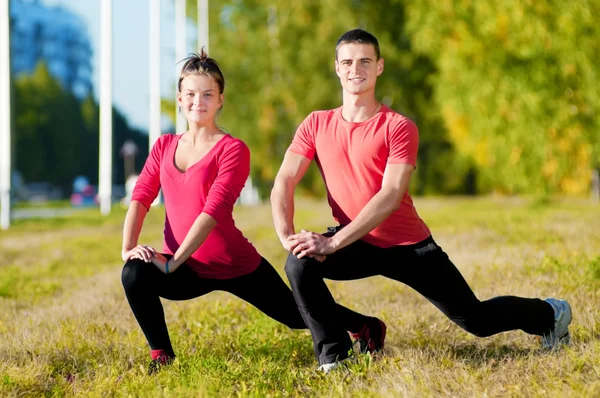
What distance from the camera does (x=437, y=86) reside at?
26.8 meters

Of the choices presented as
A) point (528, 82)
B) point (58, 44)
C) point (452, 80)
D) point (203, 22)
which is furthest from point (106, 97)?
point (58, 44)

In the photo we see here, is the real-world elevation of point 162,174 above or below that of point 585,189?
above

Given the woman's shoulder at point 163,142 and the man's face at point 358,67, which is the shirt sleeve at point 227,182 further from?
the man's face at point 358,67

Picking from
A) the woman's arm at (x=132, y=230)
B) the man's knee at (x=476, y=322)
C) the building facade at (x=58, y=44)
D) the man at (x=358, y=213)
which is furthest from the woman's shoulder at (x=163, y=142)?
the building facade at (x=58, y=44)

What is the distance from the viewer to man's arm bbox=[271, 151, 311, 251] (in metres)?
4.25

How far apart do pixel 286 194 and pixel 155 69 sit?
26.9 meters

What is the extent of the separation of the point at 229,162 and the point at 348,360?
1.17 metres

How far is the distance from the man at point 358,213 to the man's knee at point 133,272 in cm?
71

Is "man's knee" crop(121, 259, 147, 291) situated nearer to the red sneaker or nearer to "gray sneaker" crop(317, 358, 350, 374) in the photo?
"gray sneaker" crop(317, 358, 350, 374)

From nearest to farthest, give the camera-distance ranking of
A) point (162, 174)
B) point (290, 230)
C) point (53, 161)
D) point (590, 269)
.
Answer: point (290, 230) < point (162, 174) < point (590, 269) < point (53, 161)

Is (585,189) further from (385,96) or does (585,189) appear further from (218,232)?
(218,232)

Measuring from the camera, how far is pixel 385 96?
1256 inches

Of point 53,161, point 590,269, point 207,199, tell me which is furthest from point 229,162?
point 53,161

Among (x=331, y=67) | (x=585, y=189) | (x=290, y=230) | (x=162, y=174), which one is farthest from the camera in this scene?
(x=331, y=67)
